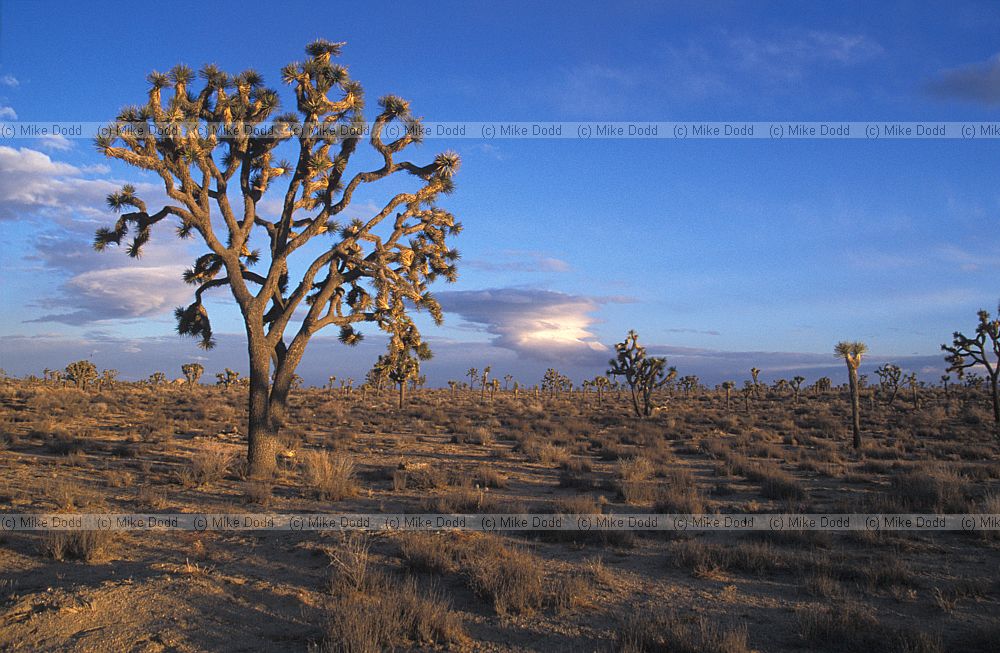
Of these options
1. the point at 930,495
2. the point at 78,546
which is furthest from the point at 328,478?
the point at 930,495

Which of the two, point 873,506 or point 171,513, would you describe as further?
point 873,506

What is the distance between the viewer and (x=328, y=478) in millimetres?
11477

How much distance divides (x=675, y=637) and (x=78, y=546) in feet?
22.7

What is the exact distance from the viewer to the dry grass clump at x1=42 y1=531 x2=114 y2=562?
22.8 ft

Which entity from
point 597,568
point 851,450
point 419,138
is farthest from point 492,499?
point 851,450

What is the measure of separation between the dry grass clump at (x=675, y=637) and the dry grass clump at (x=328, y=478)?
7.10 meters

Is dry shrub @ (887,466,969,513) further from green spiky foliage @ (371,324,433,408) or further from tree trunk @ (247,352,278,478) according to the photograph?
tree trunk @ (247,352,278,478)

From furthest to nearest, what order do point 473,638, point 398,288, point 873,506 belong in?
1. point 398,288
2. point 873,506
3. point 473,638

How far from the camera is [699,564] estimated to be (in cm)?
707

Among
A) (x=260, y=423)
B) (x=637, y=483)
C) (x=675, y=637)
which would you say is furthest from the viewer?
(x=260, y=423)

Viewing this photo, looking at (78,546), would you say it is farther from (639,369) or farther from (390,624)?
(639,369)

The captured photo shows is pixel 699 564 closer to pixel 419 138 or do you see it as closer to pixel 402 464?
pixel 402 464

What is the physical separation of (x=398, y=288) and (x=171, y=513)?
6.29 metres

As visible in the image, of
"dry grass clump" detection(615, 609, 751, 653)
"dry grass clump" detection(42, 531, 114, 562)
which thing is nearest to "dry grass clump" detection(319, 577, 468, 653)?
"dry grass clump" detection(615, 609, 751, 653)
